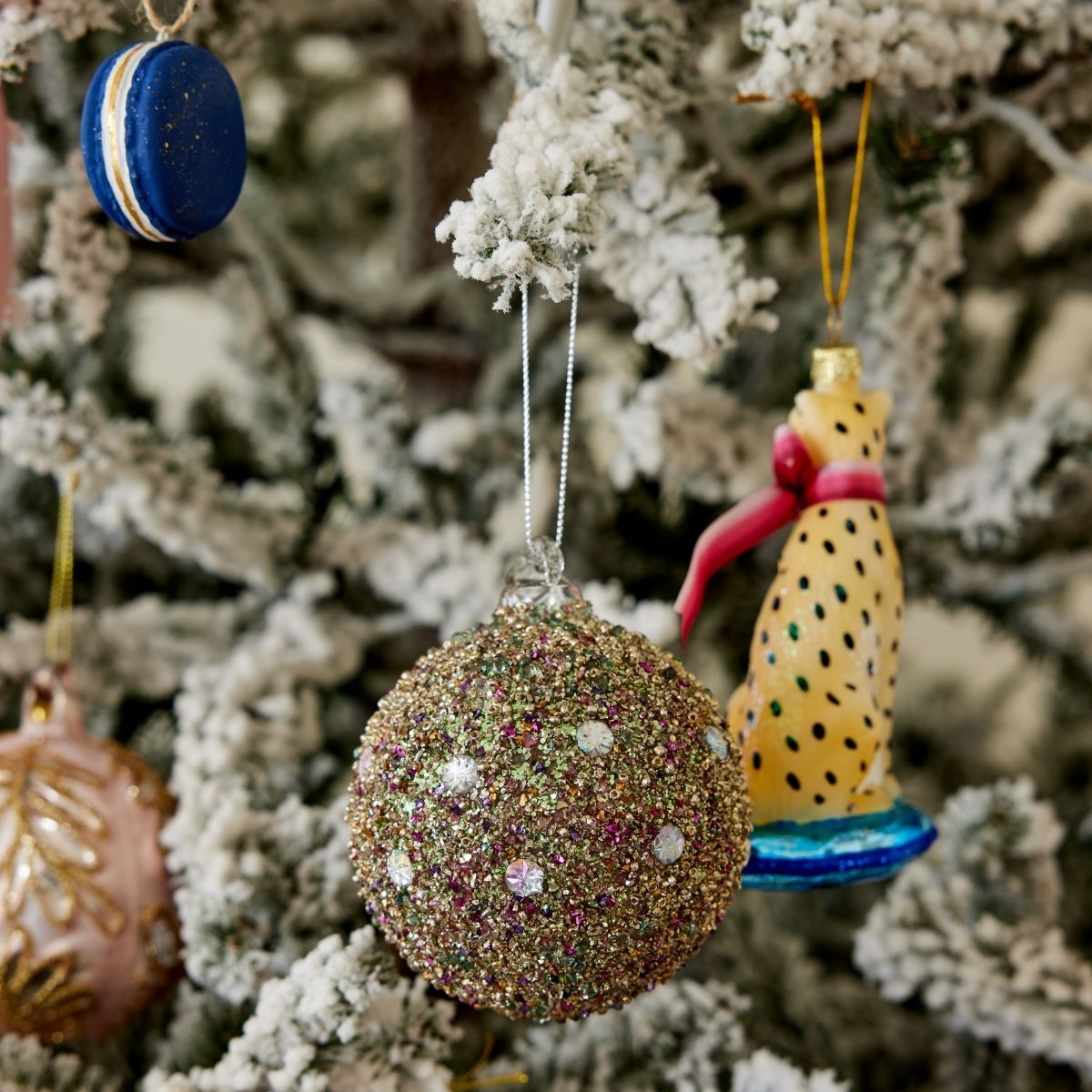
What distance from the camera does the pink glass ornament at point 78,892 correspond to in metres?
0.70

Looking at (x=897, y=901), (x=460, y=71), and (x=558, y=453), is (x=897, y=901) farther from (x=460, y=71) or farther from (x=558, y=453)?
(x=460, y=71)

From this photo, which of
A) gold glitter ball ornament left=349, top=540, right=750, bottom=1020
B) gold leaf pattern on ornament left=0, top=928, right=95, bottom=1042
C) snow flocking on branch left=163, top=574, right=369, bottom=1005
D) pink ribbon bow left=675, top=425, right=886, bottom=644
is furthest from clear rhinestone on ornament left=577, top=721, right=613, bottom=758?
gold leaf pattern on ornament left=0, top=928, right=95, bottom=1042

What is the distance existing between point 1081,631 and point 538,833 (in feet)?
1.98

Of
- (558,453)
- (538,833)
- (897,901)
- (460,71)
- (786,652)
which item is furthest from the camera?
(460,71)

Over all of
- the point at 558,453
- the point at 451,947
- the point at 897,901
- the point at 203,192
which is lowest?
the point at 897,901

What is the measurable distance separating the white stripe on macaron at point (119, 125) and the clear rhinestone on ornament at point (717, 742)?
0.34 metres

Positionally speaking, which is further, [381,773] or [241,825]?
[241,825]

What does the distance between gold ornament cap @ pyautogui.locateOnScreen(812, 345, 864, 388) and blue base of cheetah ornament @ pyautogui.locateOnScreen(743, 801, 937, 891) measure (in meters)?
0.22

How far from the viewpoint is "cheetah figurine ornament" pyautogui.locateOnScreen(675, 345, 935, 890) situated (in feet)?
2.05

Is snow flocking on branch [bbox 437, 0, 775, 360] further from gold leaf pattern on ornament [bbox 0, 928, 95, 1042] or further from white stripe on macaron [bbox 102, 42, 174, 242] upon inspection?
gold leaf pattern on ornament [bbox 0, 928, 95, 1042]

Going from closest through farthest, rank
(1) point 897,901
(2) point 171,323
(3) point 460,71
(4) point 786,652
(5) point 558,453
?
(4) point 786,652, (1) point 897,901, (5) point 558,453, (3) point 460,71, (2) point 171,323

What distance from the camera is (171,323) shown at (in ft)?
5.62

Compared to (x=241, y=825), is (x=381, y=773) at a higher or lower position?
higher

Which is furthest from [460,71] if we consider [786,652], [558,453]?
[786,652]
